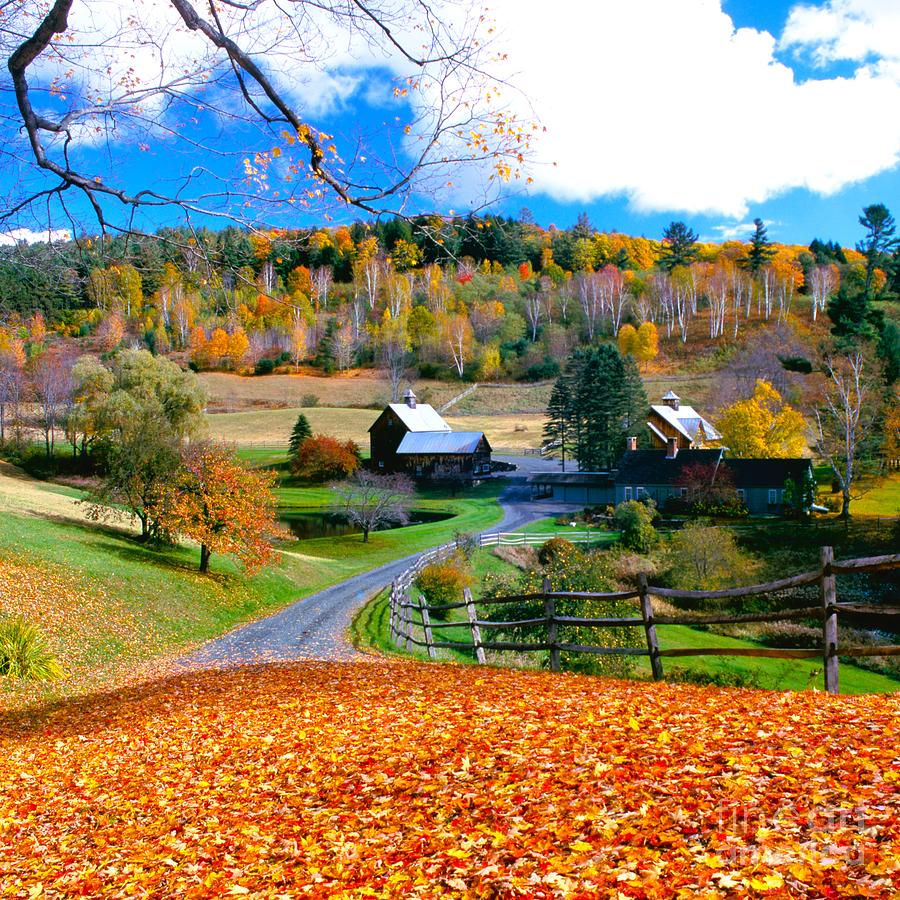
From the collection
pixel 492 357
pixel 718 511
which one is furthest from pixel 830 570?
pixel 492 357

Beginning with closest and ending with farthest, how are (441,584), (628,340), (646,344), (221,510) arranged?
(221,510) < (441,584) < (646,344) < (628,340)

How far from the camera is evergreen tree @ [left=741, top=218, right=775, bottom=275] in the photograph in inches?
5384

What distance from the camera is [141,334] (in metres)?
107

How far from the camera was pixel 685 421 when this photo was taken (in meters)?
80.8

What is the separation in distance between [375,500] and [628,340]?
75864mm

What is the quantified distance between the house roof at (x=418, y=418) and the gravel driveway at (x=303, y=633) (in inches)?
1636

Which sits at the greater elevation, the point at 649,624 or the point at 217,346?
the point at 217,346

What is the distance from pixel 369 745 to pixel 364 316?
130 metres

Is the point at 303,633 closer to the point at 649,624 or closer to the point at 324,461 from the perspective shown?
the point at 649,624

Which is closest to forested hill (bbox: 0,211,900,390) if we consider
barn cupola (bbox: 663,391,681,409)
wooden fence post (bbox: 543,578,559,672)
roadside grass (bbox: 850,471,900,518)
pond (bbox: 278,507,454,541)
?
barn cupola (bbox: 663,391,681,409)

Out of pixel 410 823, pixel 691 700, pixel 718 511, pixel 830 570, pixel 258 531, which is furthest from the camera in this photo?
pixel 718 511

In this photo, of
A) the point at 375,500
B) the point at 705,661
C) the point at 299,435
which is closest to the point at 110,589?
the point at 705,661

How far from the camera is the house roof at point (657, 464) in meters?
58.9

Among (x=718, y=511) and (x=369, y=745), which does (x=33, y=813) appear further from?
(x=718, y=511)
